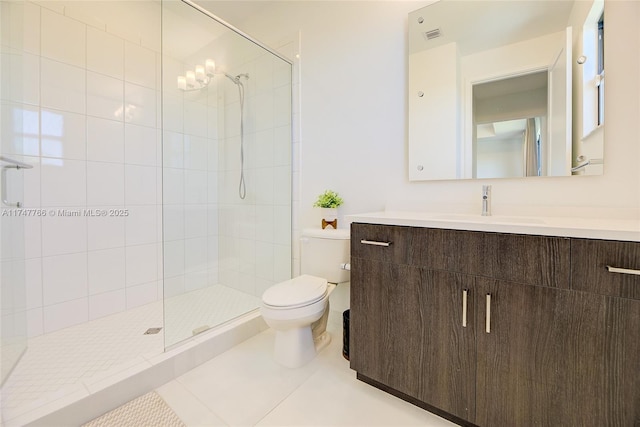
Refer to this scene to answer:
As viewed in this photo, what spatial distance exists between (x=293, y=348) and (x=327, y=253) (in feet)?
1.90

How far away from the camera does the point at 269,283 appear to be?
2.29m

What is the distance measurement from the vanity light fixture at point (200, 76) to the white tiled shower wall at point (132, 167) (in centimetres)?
6

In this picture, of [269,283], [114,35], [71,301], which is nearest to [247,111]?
[114,35]

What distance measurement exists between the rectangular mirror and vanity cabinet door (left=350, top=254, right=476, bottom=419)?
0.73 meters

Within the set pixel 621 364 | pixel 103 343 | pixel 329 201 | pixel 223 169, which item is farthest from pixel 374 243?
pixel 103 343

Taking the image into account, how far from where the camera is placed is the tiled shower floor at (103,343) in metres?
1.21

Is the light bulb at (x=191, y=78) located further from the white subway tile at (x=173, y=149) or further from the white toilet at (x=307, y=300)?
the white toilet at (x=307, y=300)

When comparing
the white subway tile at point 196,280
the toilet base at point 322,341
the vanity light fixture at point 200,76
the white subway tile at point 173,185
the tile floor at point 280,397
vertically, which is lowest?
the tile floor at point 280,397

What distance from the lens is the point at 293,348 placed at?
1562 millimetres

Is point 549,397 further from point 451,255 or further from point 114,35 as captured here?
point 114,35

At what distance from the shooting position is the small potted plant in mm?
1941

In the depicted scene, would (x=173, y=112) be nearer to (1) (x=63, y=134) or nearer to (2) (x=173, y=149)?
(2) (x=173, y=149)

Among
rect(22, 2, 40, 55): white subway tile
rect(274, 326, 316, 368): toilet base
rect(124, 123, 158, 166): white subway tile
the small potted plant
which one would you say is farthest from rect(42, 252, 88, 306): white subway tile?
the small potted plant

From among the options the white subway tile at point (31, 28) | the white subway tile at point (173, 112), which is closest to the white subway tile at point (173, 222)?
the white subway tile at point (173, 112)
